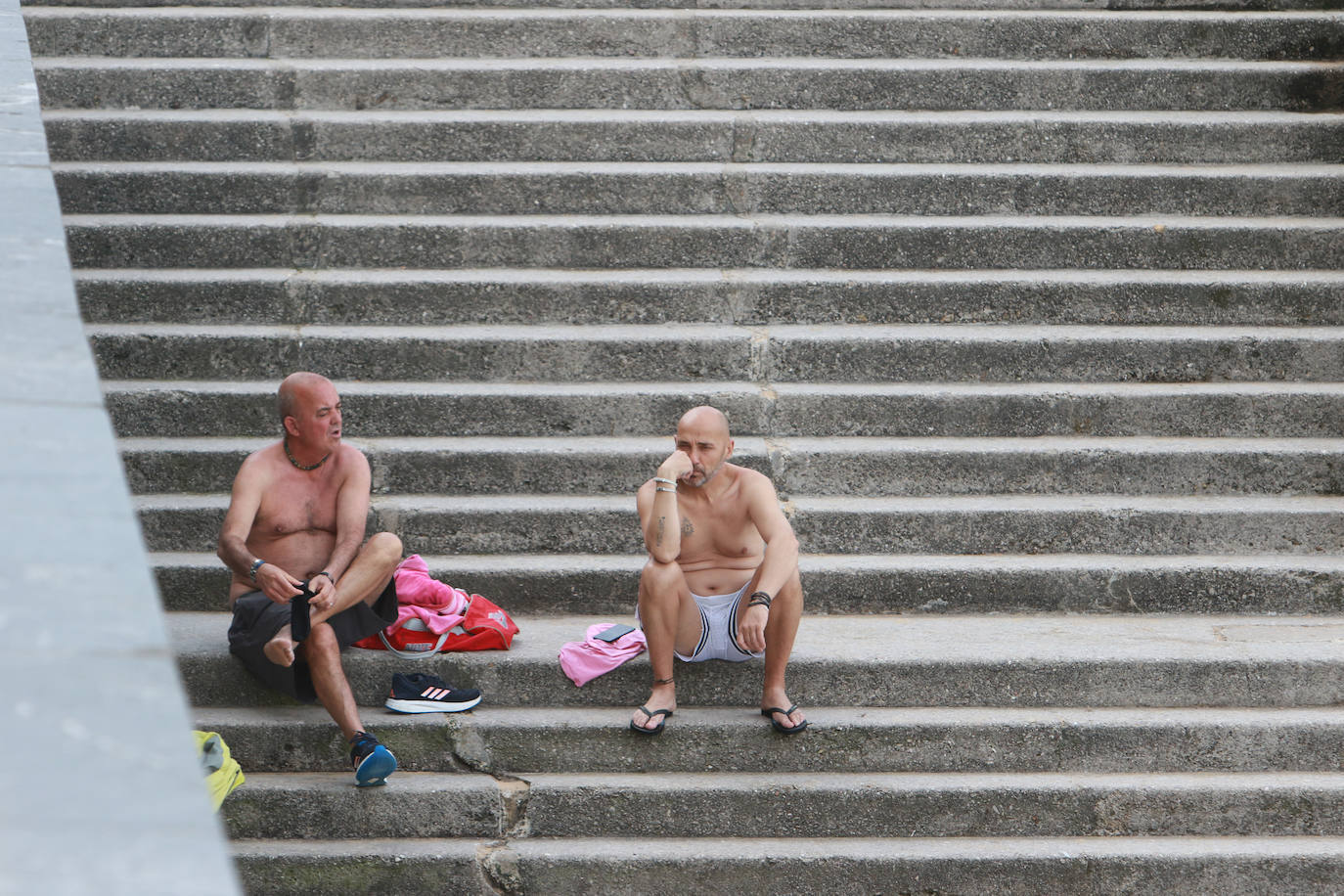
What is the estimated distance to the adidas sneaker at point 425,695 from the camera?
4.41 meters

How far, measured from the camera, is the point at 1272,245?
590 cm

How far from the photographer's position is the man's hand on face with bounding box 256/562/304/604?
4207 millimetres

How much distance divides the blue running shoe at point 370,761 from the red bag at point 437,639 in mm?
381

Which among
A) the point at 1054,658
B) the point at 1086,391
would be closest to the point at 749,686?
the point at 1054,658

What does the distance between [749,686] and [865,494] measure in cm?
117

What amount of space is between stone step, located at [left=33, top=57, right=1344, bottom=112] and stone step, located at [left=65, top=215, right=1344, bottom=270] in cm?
78

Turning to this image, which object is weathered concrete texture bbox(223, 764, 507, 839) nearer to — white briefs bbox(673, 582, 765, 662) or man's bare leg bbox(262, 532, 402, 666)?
man's bare leg bbox(262, 532, 402, 666)

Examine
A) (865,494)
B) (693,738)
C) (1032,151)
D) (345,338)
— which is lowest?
(693,738)

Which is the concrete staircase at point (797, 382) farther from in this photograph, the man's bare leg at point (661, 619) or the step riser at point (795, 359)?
the man's bare leg at point (661, 619)

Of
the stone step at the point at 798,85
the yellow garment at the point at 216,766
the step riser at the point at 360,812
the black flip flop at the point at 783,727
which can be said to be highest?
the stone step at the point at 798,85

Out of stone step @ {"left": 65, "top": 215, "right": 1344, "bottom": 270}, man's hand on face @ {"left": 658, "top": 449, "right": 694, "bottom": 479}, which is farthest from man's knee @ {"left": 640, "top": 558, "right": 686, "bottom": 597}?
stone step @ {"left": 65, "top": 215, "right": 1344, "bottom": 270}

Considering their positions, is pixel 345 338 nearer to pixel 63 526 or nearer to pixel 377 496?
pixel 377 496

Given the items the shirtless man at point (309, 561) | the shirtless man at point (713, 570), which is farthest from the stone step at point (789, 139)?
the shirtless man at point (713, 570)

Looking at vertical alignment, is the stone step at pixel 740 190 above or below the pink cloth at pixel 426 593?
above
